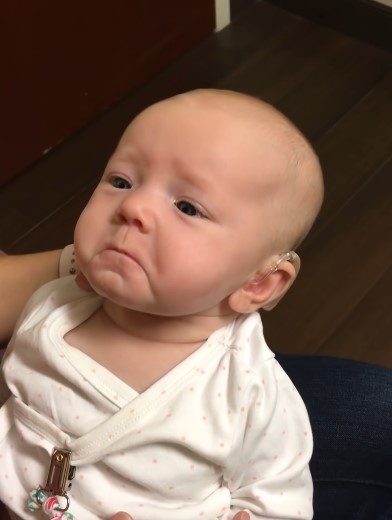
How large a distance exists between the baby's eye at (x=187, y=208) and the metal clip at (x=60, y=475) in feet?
0.83

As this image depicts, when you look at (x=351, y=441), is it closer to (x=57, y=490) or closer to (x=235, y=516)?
(x=235, y=516)

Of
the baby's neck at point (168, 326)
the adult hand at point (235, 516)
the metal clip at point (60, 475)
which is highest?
the baby's neck at point (168, 326)

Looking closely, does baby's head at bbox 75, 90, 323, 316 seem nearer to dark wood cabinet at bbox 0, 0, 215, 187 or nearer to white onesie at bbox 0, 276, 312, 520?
white onesie at bbox 0, 276, 312, 520

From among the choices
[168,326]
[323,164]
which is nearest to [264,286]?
[168,326]

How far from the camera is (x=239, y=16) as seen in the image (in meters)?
2.26

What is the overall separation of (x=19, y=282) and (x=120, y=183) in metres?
0.24

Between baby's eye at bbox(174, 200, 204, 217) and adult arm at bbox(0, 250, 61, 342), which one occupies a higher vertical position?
baby's eye at bbox(174, 200, 204, 217)

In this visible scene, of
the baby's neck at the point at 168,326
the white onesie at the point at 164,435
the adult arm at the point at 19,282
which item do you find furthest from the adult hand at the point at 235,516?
the adult arm at the point at 19,282

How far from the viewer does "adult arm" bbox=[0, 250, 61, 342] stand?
0.85 meters

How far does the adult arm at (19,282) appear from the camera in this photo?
0.85 metres

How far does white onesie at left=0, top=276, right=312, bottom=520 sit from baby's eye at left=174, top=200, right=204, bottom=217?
140mm

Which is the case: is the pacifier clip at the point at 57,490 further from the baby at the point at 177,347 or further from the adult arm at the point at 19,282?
the adult arm at the point at 19,282

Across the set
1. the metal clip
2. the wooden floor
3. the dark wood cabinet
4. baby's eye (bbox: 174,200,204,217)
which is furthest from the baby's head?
the dark wood cabinet

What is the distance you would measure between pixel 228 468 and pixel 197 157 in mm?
295
